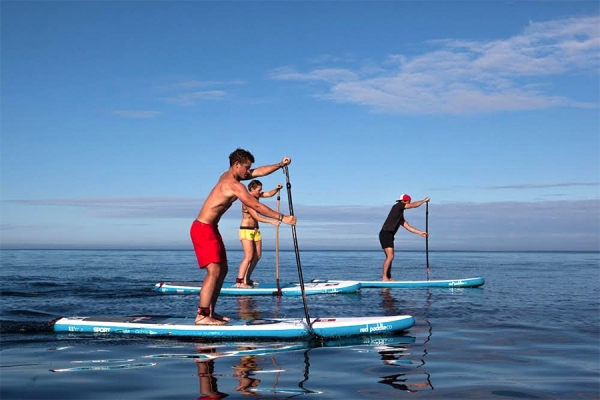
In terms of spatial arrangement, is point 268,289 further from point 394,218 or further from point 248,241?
point 394,218

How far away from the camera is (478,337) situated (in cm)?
786

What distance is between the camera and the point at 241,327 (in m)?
7.68

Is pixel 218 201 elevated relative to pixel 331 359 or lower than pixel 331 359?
elevated

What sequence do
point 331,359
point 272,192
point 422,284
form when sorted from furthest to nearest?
point 422,284 → point 272,192 → point 331,359

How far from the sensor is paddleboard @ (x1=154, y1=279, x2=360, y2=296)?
13.6 meters

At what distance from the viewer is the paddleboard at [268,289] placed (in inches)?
535

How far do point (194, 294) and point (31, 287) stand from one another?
4.47 meters

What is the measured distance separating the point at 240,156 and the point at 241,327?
232 cm

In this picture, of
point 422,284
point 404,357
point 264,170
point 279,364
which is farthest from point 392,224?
point 279,364

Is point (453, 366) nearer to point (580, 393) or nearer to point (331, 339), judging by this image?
point (580, 393)

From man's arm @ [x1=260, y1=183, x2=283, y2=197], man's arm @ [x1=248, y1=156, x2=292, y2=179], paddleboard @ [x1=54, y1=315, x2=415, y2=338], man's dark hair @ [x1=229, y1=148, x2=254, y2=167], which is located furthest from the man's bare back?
man's arm @ [x1=260, y1=183, x2=283, y2=197]

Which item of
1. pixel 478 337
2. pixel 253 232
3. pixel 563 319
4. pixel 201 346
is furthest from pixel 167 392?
pixel 253 232

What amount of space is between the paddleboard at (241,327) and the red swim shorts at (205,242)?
93 centimetres

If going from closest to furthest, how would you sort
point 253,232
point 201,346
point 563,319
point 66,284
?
1. point 201,346
2. point 563,319
3. point 253,232
4. point 66,284
